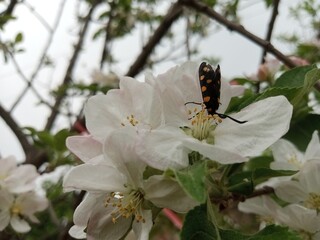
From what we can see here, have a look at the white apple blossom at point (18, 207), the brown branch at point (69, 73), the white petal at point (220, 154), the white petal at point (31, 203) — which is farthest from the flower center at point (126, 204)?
the brown branch at point (69, 73)

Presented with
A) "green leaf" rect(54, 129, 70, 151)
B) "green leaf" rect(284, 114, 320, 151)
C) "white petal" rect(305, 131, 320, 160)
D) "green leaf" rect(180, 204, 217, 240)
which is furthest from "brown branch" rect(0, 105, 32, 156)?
"green leaf" rect(180, 204, 217, 240)

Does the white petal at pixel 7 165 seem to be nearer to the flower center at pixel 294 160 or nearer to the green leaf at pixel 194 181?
the flower center at pixel 294 160

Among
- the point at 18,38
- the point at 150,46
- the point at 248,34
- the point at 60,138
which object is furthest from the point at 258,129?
the point at 18,38

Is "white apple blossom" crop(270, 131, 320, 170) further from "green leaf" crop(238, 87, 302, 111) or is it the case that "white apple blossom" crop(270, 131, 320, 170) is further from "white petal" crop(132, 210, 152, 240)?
"white petal" crop(132, 210, 152, 240)

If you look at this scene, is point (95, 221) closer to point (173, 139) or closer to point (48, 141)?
point (173, 139)

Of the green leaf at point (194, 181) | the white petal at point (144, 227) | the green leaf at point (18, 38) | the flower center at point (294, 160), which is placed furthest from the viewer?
the green leaf at point (18, 38)

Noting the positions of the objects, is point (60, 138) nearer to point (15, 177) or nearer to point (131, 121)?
point (15, 177)
